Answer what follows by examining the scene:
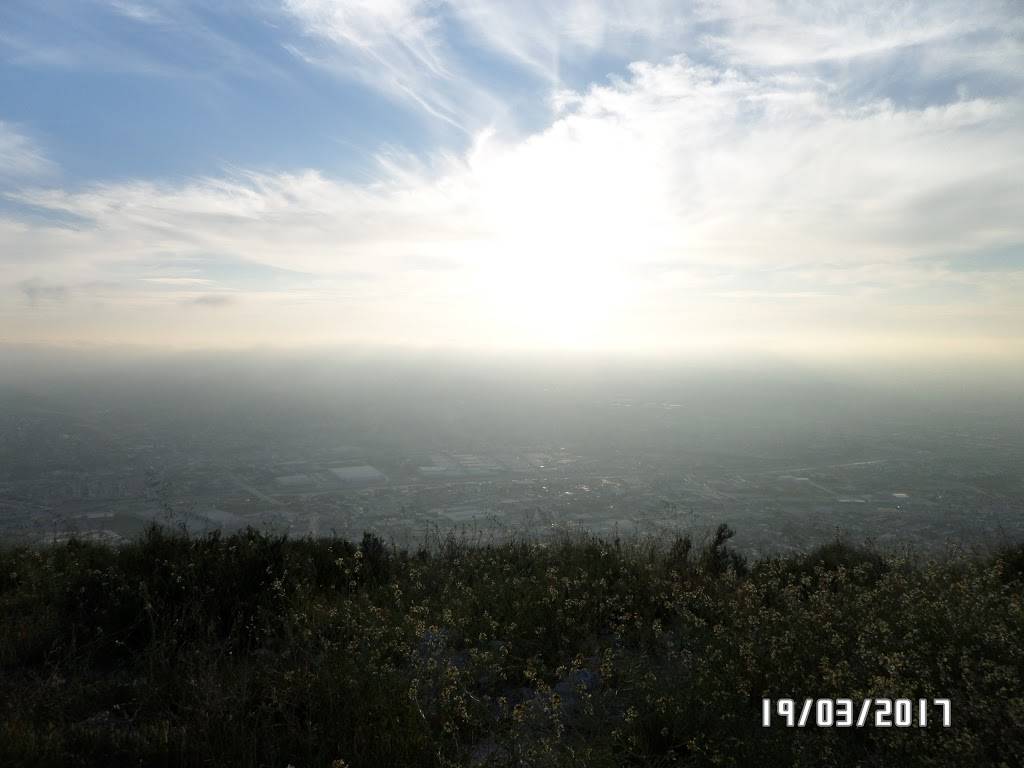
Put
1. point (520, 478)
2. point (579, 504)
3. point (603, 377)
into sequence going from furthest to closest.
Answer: point (603, 377)
point (520, 478)
point (579, 504)

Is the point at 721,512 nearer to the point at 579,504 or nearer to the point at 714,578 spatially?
the point at 579,504

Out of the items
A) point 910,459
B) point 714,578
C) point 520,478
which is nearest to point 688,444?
point 910,459

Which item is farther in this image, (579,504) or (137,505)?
(579,504)
